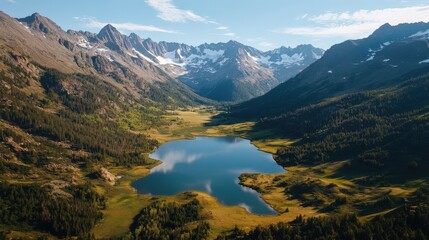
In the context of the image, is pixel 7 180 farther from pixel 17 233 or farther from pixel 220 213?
pixel 220 213

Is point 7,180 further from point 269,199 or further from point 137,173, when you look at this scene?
point 269,199

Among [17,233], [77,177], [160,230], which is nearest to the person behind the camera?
[17,233]

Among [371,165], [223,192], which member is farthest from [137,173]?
[371,165]

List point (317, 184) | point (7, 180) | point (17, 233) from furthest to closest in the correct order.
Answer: point (317, 184)
point (7, 180)
point (17, 233)

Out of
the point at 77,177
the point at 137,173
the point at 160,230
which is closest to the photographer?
the point at 160,230

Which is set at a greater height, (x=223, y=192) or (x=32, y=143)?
(x=32, y=143)

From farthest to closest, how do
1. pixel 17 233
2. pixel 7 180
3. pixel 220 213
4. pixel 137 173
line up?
1. pixel 137 173
2. pixel 7 180
3. pixel 220 213
4. pixel 17 233

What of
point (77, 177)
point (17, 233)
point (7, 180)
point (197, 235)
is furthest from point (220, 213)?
point (7, 180)

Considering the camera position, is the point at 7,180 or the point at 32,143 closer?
the point at 7,180

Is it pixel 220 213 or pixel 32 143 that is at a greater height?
pixel 32 143
